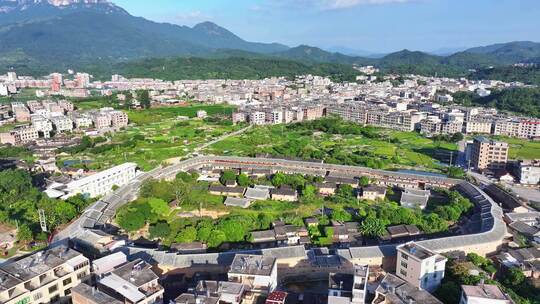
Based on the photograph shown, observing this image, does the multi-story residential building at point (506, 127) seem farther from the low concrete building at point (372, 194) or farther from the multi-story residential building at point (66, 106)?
A: the multi-story residential building at point (66, 106)

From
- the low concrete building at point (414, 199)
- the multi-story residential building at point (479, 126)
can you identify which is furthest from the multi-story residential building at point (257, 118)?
the low concrete building at point (414, 199)

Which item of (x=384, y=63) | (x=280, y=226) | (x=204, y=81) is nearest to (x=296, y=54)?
(x=384, y=63)

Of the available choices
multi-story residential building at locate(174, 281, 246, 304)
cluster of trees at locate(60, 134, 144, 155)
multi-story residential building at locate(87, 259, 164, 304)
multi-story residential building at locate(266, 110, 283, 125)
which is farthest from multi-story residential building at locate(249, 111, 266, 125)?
multi-story residential building at locate(174, 281, 246, 304)

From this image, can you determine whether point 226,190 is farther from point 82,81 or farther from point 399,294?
point 82,81

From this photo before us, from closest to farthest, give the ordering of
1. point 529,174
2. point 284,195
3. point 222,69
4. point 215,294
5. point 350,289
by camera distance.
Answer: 1. point 215,294
2. point 350,289
3. point 284,195
4. point 529,174
5. point 222,69

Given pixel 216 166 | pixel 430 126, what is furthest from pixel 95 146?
pixel 430 126
